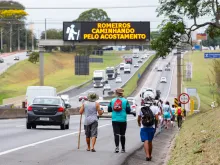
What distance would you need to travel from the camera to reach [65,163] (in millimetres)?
14641

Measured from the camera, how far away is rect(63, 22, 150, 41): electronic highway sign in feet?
187

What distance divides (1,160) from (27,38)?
179956 millimetres

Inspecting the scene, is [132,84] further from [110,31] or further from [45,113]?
[45,113]

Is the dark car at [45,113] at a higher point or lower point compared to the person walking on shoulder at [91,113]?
lower

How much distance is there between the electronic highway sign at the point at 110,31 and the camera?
5694cm

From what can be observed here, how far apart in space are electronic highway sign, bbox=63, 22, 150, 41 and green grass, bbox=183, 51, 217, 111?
28715 mm

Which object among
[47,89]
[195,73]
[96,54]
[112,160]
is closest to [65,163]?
[112,160]

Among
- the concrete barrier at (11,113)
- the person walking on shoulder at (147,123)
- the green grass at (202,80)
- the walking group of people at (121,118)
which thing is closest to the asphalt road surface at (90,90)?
the green grass at (202,80)

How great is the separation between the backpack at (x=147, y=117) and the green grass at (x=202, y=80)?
67.5 meters

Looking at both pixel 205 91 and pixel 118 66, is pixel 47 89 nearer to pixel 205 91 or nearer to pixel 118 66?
pixel 205 91

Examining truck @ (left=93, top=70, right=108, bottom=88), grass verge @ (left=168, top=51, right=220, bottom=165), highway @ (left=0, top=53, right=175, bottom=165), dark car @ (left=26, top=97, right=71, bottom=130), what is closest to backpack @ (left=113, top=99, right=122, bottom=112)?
highway @ (left=0, top=53, right=175, bottom=165)

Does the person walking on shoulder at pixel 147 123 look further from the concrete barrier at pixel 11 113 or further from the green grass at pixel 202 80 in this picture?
the green grass at pixel 202 80

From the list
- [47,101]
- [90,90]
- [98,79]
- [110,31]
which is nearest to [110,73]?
[98,79]

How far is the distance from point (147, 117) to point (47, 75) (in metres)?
120
